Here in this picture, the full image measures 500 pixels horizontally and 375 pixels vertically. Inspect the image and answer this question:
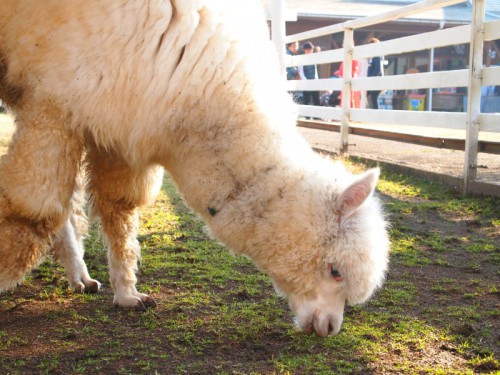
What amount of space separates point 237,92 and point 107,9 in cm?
75

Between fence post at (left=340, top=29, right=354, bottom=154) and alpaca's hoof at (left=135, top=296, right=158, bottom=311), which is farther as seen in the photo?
fence post at (left=340, top=29, right=354, bottom=154)

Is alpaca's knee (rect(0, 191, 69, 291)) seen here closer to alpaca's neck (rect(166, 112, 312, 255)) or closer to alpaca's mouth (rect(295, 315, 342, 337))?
alpaca's neck (rect(166, 112, 312, 255))

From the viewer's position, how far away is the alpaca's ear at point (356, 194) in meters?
3.11

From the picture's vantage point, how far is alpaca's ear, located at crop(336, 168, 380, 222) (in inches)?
122

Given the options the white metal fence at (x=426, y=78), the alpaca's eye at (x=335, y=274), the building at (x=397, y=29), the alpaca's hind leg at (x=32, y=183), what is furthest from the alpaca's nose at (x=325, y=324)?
the building at (x=397, y=29)

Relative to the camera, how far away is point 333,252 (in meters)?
3.26

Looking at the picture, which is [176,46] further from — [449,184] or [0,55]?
[449,184]

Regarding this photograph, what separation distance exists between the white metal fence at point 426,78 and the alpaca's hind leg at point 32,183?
4.83m

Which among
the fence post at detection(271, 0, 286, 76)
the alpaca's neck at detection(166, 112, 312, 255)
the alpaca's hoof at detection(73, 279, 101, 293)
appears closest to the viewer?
the alpaca's neck at detection(166, 112, 312, 255)

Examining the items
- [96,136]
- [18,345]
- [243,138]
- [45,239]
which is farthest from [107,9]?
[18,345]

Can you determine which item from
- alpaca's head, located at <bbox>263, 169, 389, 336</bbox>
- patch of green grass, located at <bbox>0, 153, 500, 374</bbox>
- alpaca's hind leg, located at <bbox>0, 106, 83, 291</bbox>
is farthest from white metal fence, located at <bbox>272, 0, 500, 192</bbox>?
alpaca's hind leg, located at <bbox>0, 106, 83, 291</bbox>

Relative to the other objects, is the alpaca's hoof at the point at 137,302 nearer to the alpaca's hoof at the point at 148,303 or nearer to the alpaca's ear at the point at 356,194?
the alpaca's hoof at the point at 148,303

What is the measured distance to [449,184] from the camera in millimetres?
7527

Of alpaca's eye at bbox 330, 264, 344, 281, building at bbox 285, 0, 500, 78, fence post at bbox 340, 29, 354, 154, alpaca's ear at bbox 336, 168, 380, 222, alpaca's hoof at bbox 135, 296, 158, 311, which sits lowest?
building at bbox 285, 0, 500, 78
